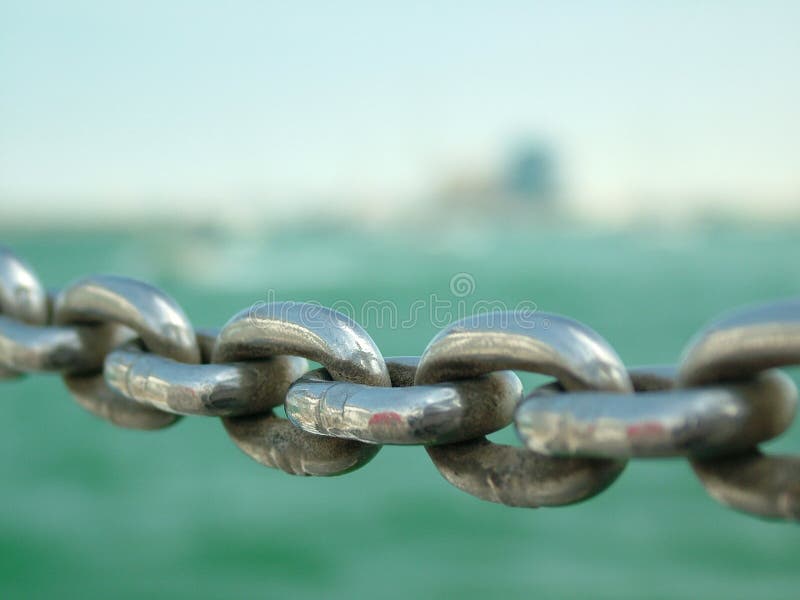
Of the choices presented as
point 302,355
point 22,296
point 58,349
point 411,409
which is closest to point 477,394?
point 411,409

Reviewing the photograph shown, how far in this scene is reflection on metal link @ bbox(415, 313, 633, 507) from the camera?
78cm

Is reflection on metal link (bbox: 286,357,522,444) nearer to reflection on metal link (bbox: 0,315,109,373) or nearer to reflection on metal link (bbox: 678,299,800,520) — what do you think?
reflection on metal link (bbox: 678,299,800,520)

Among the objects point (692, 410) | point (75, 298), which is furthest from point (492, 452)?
point (75, 298)

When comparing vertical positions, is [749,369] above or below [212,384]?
below

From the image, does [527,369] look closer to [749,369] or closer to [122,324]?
[749,369]

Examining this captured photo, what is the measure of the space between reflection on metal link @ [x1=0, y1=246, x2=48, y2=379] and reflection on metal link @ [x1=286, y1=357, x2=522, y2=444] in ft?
2.00

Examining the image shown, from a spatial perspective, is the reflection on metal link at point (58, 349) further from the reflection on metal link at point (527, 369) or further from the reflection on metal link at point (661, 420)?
the reflection on metal link at point (661, 420)

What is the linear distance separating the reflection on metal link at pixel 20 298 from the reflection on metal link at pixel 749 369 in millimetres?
953

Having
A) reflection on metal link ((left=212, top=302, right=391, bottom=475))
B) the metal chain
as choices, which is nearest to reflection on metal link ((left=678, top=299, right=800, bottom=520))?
the metal chain

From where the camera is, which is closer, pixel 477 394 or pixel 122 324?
pixel 477 394

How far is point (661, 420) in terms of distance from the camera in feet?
2.29

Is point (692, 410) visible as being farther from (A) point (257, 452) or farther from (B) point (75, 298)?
(B) point (75, 298)

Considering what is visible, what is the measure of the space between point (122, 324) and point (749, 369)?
0.76 meters

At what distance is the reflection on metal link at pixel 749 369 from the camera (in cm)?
70
